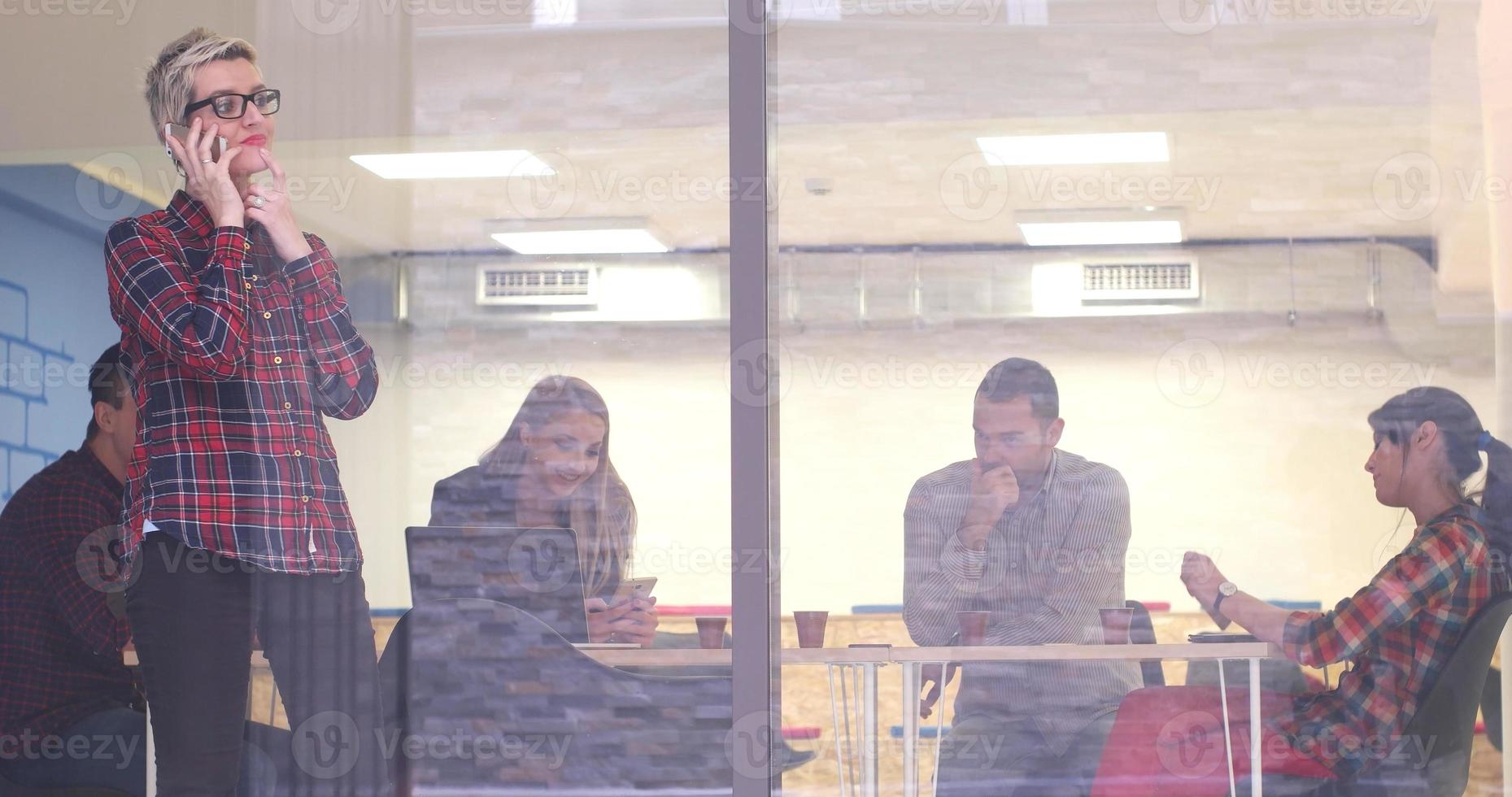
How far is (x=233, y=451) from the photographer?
2059 mm

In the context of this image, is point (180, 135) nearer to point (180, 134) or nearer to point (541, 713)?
point (180, 134)

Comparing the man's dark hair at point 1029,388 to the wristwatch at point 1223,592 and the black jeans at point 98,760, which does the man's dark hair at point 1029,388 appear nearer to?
the wristwatch at point 1223,592

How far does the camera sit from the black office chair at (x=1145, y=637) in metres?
2.38

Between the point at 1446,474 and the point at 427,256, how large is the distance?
2.00 metres

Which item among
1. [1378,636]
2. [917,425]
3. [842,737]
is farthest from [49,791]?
[1378,636]

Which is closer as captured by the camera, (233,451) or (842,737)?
(233,451)

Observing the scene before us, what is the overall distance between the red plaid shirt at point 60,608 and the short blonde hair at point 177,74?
2.91 ft

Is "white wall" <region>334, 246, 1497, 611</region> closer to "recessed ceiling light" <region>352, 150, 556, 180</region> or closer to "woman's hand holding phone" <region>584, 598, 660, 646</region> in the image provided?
"woman's hand holding phone" <region>584, 598, 660, 646</region>

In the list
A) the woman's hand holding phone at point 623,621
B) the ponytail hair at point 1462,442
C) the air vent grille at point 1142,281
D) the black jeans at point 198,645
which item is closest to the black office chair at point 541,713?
the woman's hand holding phone at point 623,621

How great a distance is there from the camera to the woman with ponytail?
2258 millimetres

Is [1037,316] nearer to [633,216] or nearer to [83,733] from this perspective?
[633,216]

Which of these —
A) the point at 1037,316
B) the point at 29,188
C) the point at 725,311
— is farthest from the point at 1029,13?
the point at 29,188

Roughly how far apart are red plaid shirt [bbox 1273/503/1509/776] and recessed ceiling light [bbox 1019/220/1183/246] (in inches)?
28.3

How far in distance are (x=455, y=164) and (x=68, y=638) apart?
124cm
